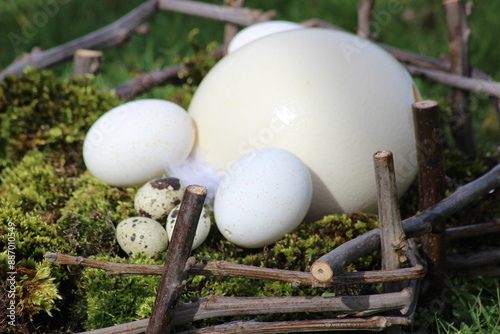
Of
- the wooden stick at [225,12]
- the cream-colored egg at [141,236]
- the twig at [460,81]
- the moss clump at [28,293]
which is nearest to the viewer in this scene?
the moss clump at [28,293]

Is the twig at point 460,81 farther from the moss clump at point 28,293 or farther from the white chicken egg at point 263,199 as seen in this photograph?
the moss clump at point 28,293

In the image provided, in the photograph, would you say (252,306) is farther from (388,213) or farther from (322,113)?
(322,113)

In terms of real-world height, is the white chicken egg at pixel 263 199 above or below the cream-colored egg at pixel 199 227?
above

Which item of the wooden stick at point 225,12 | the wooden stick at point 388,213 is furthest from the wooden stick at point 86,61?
the wooden stick at point 388,213

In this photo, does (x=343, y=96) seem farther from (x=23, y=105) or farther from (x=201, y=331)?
(x=23, y=105)

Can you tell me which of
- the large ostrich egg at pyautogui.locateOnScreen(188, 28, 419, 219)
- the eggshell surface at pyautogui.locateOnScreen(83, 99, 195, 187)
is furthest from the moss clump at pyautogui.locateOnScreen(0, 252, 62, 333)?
the large ostrich egg at pyautogui.locateOnScreen(188, 28, 419, 219)

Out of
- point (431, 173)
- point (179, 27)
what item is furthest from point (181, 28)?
point (431, 173)

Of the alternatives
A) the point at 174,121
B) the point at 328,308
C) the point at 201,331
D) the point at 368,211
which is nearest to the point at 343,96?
the point at 368,211
